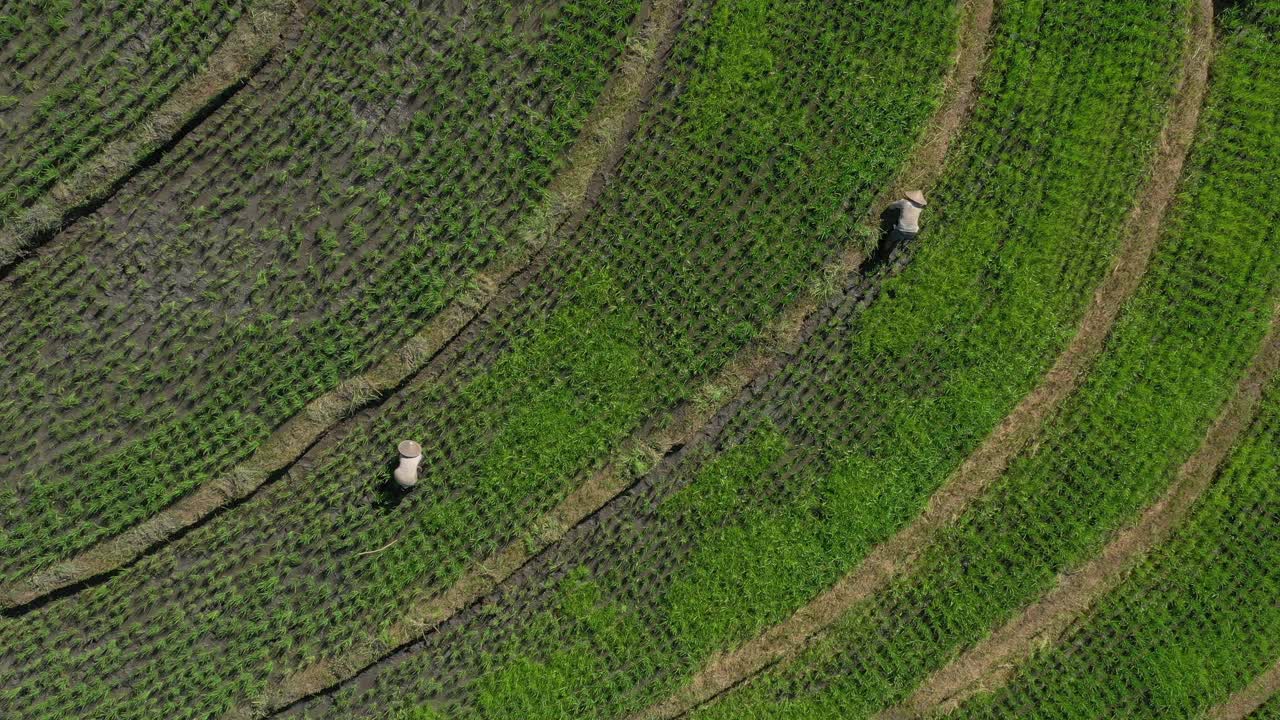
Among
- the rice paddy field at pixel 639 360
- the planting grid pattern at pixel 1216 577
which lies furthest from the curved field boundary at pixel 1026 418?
the planting grid pattern at pixel 1216 577

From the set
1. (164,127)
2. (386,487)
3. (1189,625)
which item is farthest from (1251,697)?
(164,127)

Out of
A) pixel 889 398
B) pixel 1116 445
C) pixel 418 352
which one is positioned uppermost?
pixel 418 352

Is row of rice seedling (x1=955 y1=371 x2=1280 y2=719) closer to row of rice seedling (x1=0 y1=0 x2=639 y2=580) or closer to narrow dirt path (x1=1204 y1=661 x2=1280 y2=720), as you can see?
narrow dirt path (x1=1204 y1=661 x2=1280 y2=720)

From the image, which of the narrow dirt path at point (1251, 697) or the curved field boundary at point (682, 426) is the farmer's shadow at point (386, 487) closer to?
the curved field boundary at point (682, 426)

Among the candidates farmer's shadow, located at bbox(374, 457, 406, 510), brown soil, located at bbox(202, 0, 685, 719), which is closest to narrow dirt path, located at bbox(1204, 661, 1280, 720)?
brown soil, located at bbox(202, 0, 685, 719)

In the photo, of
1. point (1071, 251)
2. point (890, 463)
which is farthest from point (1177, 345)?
point (890, 463)

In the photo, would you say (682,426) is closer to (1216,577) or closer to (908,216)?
(908,216)
